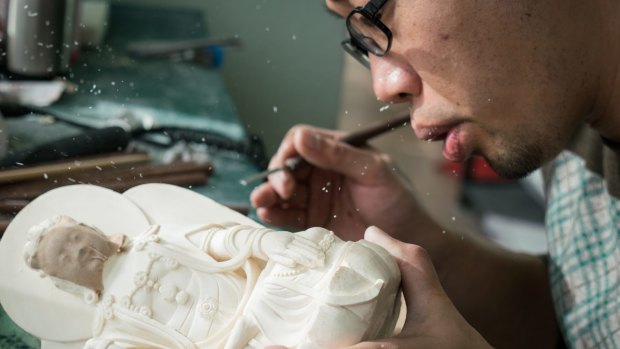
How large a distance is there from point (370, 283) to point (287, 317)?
0.27 ft

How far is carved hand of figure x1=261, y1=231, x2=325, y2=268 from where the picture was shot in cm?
68

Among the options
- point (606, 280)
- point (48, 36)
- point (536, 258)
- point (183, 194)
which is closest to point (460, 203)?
point (536, 258)

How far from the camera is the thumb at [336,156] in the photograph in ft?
3.45

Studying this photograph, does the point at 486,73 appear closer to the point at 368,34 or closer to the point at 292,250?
the point at 368,34

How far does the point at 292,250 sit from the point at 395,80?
0.28 metres

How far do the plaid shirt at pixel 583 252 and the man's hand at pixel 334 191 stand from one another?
34 centimetres

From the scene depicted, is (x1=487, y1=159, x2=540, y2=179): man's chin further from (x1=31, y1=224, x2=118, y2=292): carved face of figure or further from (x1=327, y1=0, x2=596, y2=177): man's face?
(x1=31, y1=224, x2=118, y2=292): carved face of figure

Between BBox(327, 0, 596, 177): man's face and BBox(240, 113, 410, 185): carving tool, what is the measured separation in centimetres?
12

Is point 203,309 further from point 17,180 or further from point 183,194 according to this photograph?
point 17,180

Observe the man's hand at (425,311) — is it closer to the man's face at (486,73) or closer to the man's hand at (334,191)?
the man's hand at (334,191)

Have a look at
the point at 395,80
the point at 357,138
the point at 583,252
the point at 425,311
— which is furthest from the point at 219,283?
the point at 583,252

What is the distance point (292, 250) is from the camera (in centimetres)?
69

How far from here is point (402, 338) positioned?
0.66m

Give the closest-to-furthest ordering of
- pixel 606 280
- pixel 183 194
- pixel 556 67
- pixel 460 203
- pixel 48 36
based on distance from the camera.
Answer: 1. pixel 183 194
2. pixel 556 67
3. pixel 606 280
4. pixel 48 36
5. pixel 460 203
